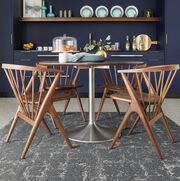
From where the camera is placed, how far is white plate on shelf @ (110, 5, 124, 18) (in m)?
5.77

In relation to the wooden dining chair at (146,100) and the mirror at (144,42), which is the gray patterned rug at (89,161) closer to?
the wooden dining chair at (146,100)

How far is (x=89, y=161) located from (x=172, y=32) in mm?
3636

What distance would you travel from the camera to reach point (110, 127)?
325cm

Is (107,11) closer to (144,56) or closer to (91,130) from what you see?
(144,56)

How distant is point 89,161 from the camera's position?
224cm

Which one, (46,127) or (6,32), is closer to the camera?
(46,127)

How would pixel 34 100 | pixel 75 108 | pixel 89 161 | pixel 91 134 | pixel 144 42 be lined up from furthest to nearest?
pixel 144 42 → pixel 75 108 → pixel 91 134 → pixel 34 100 → pixel 89 161

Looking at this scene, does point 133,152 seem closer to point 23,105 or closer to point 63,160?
point 63,160

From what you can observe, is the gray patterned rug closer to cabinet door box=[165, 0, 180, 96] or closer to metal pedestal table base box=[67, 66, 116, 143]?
metal pedestal table base box=[67, 66, 116, 143]

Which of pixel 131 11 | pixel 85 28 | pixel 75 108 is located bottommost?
pixel 75 108

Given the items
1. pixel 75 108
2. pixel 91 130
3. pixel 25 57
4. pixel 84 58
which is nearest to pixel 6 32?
pixel 25 57

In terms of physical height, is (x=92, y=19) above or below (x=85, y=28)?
above

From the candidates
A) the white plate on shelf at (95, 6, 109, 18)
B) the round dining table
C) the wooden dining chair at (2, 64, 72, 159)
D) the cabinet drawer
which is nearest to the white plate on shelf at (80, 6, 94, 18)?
the white plate on shelf at (95, 6, 109, 18)

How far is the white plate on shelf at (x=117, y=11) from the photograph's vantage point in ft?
18.9
